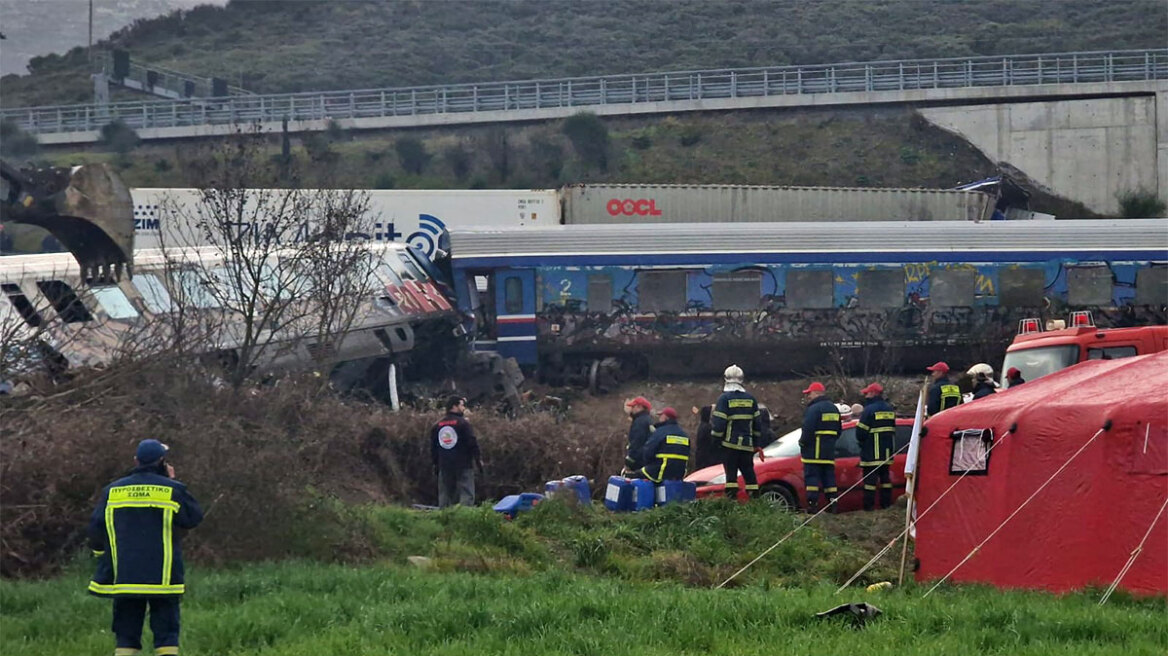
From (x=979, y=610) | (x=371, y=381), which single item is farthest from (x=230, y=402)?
(x=371, y=381)

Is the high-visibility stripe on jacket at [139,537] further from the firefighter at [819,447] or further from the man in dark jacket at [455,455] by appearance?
the firefighter at [819,447]

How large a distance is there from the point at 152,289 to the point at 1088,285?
58.4 feet

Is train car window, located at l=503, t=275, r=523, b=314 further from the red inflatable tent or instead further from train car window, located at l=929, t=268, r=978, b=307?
the red inflatable tent

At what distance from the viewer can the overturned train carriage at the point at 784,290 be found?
28.9m

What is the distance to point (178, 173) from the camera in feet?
173

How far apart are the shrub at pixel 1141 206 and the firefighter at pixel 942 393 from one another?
31261 millimetres

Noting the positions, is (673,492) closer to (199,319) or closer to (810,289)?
(199,319)

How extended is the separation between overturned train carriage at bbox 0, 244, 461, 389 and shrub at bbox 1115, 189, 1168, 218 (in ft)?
84.0

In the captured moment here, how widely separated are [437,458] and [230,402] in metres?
2.81

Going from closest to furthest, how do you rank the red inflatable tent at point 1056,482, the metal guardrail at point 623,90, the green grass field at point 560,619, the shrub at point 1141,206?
the green grass field at point 560,619 < the red inflatable tent at point 1056,482 < the shrub at point 1141,206 < the metal guardrail at point 623,90

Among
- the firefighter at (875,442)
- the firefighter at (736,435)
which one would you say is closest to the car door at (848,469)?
the firefighter at (875,442)

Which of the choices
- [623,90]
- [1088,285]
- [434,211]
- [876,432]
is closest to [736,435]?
[876,432]

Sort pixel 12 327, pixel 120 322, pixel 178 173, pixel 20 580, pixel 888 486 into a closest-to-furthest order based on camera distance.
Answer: pixel 20 580 → pixel 12 327 → pixel 888 486 → pixel 120 322 → pixel 178 173

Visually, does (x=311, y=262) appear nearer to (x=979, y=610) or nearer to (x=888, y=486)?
(x=888, y=486)
